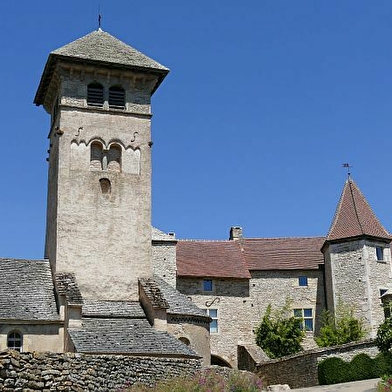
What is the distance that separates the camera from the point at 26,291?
30703 mm

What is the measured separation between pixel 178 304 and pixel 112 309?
336 cm

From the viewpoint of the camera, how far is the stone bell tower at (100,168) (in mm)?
31750

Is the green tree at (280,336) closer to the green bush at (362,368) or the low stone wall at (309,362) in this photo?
the low stone wall at (309,362)

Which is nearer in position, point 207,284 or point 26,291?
point 26,291

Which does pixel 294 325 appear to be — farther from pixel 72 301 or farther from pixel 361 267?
pixel 72 301

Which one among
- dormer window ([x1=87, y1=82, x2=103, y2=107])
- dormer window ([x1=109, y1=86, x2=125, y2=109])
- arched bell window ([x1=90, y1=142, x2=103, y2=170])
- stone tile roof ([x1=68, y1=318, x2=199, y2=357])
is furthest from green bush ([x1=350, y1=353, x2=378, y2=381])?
dormer window ([x1=87, y1=82, x2=103, y2=107])

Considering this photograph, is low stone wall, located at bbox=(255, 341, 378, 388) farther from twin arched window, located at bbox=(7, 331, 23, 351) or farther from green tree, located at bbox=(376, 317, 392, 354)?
twin arched window, located at bbox=(7, 331, 23, 351)

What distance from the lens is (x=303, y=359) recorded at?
110ft

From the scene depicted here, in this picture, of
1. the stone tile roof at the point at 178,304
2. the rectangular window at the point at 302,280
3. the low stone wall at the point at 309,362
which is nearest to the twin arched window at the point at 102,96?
the stone tile roof at the point at 178,304

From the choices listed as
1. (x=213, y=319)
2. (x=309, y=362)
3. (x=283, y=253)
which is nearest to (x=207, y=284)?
(x=213, y=319)

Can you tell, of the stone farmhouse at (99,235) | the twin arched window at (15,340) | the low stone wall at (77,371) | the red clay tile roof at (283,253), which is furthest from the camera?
the red clay tile roof at (283,253)

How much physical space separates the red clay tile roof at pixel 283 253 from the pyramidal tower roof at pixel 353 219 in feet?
10.0

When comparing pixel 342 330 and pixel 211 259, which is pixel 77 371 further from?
pixel 211 259

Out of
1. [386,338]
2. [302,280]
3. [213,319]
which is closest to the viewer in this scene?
[386,338]
